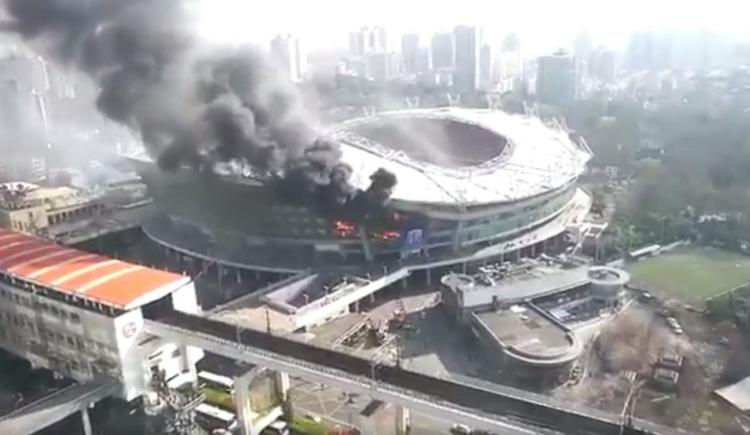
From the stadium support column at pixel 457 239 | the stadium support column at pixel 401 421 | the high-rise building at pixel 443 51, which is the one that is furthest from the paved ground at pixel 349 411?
the high-rise building at pixel 443 51

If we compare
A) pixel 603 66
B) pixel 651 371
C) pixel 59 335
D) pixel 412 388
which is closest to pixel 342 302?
pixel 59 335

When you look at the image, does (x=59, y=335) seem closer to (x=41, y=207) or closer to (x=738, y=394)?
(x=41, y=207)

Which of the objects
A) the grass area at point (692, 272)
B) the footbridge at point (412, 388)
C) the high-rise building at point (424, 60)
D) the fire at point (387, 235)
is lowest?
the grass area at point (692, 272)

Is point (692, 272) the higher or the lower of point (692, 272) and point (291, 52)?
the lower

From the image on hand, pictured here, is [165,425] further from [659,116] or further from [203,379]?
[659,116]

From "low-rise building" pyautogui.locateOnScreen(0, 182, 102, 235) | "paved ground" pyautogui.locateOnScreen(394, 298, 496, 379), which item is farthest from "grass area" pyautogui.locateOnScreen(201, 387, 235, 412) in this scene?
"low-rise building" pyautogui.locateOnScreen(0, 182, 102, 235)

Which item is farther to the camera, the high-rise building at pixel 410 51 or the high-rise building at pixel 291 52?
the high-rise building at pixel 410 51

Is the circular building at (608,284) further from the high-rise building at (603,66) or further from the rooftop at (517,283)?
the high-rise building at (603,66)
